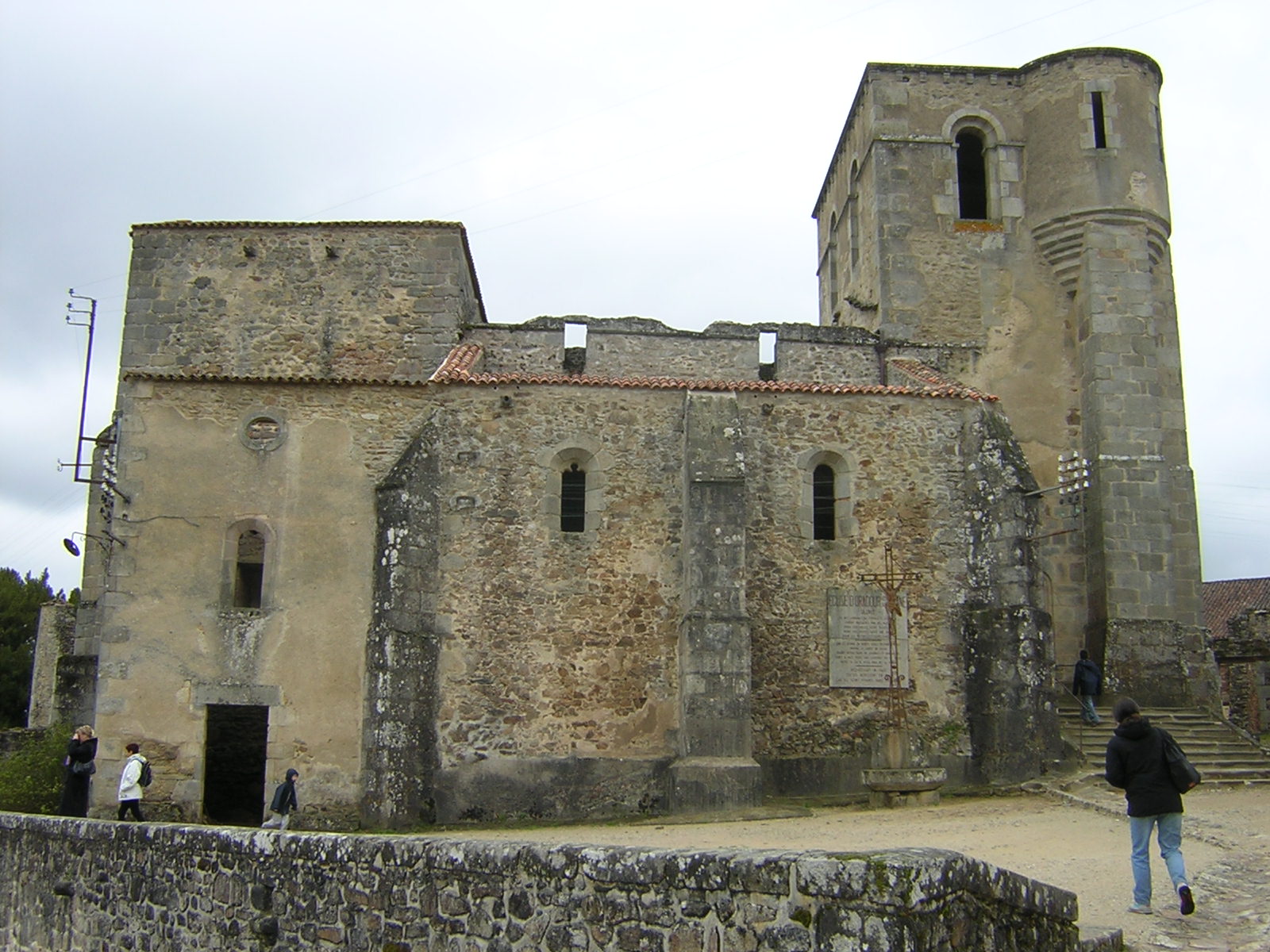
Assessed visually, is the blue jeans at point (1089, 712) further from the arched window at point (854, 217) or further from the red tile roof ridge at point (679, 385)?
the arched window at point (854, 217)

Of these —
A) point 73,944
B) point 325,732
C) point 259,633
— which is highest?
point 259,633

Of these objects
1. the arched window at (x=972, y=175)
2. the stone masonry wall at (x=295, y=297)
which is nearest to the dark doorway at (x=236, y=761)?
the stone masonry wall at (x=295, y=297)

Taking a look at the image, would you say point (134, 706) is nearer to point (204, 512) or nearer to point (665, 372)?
point (204, 512)

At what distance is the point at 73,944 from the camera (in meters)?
8.53

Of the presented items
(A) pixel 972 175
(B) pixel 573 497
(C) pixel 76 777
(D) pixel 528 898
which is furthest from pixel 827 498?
(D) pixel 528 898

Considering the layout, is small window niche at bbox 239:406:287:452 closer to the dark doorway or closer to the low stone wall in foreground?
the dark doorway

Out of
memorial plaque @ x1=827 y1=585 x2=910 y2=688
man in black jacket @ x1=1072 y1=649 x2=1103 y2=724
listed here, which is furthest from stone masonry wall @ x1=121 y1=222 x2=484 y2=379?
man in black jacket @ x1=1072 y1=649 x2=1103 y2=724

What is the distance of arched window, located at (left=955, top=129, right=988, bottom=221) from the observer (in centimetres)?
2261

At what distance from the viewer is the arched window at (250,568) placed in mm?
16891

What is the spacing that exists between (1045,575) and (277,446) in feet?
40.6

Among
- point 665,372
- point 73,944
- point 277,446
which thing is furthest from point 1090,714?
point 73,944

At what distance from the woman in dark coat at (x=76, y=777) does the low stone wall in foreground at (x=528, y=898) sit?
613 cm

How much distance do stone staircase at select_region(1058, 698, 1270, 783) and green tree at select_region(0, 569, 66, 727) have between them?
102 ft

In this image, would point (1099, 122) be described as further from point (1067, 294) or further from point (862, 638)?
point (862, 638)
